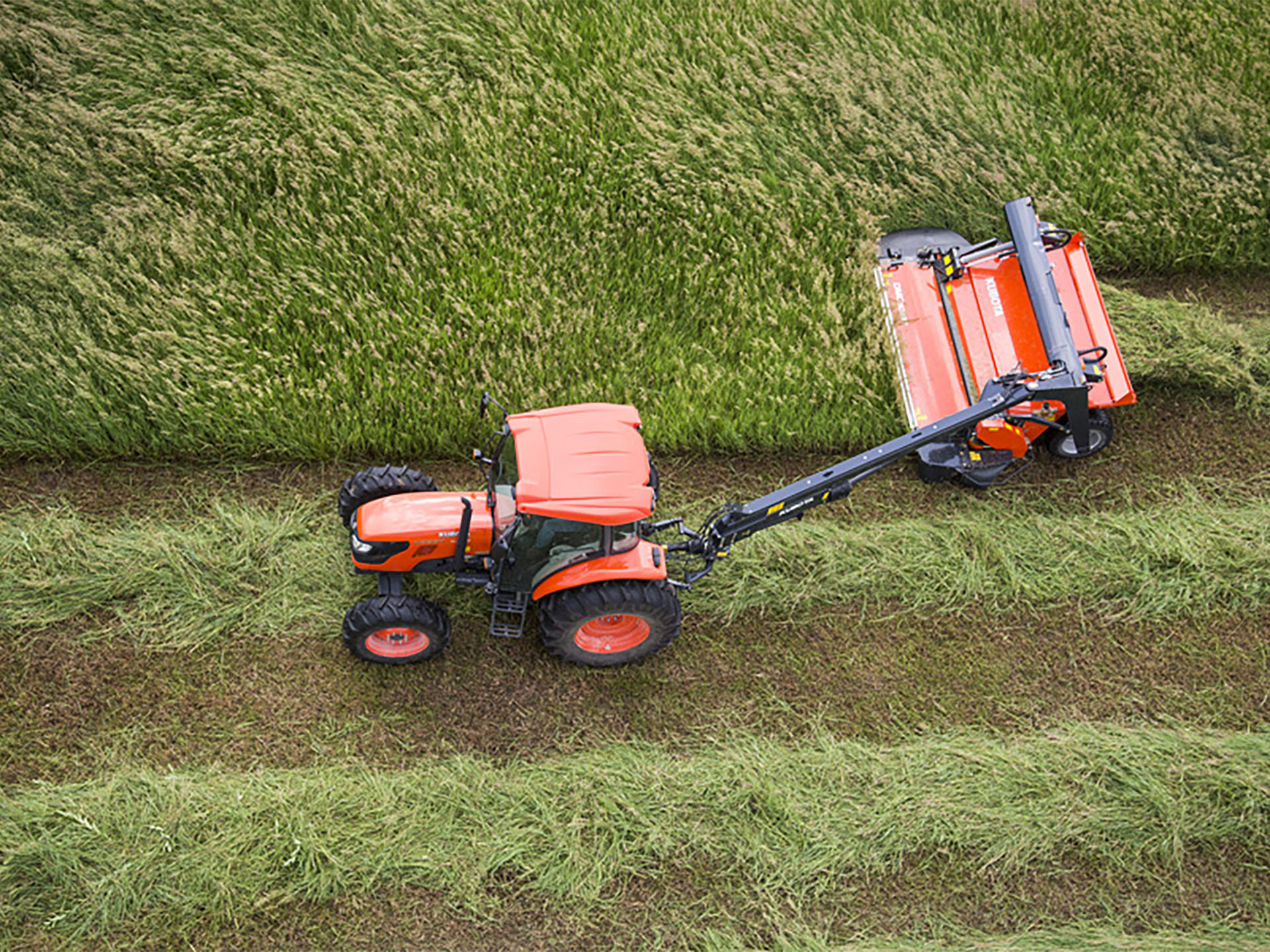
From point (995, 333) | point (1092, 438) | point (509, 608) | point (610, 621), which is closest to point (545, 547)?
point (509, 608)

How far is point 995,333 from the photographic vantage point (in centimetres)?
703

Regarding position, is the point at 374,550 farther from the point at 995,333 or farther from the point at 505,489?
the point at 995,333

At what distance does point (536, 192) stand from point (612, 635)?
3.65 metres

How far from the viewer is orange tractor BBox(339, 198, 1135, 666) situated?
5.09 metres

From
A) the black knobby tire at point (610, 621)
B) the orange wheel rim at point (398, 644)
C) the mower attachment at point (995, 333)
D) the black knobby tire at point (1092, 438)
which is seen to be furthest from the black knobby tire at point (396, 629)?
the black knobby tire at point (1092, 438)

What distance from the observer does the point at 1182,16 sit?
920cm

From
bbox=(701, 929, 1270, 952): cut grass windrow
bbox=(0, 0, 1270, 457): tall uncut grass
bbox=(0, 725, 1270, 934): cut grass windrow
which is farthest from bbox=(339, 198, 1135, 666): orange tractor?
bbox=(701, 929, 1270, 952): cut grass windrow

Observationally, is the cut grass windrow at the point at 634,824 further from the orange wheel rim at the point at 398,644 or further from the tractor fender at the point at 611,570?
the tractor fender at the point at 611,570

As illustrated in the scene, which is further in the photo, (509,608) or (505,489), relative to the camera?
(509,608)

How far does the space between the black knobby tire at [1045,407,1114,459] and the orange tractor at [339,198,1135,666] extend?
0.01 m

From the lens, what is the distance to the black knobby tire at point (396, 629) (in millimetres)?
5355

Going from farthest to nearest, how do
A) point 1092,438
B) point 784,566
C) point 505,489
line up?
point 1092,438 → point 784,566 → point 505,489

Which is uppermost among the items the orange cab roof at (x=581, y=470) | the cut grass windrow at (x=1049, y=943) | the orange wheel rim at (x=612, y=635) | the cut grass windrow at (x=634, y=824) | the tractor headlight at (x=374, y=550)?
the orange cab roof at (x=581, y=470)

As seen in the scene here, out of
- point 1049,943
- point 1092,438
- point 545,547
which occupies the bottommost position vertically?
point 1049,943
